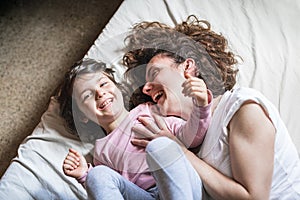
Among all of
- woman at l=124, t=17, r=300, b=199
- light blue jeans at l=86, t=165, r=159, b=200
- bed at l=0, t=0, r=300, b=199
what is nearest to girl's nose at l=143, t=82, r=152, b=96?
woman at l=124, t=17, r=300, b=199

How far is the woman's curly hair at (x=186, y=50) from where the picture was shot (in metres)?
1.20

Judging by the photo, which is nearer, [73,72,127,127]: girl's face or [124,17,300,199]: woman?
[124,17,300,199]: woman

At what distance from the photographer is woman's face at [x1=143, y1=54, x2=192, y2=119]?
3.76 feet

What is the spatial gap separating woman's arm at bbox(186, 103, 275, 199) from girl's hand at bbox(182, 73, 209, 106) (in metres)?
0.08

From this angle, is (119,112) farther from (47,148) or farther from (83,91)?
(47,148)

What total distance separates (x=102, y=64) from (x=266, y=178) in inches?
19.8

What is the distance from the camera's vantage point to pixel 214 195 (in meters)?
1.07

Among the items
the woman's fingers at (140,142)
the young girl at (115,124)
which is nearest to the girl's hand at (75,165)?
the young girl at (115,124)

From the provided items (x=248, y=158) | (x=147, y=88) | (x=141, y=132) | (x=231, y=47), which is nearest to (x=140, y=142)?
(x=141, y=132)

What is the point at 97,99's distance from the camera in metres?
1.17

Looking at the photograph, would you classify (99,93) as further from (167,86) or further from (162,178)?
(162,178)

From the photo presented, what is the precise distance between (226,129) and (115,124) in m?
0.27

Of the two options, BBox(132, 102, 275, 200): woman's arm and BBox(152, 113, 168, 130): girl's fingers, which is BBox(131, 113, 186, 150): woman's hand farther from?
BBox(132, 102, 275, 200): woman's arm

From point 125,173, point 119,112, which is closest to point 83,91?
point 119,112
